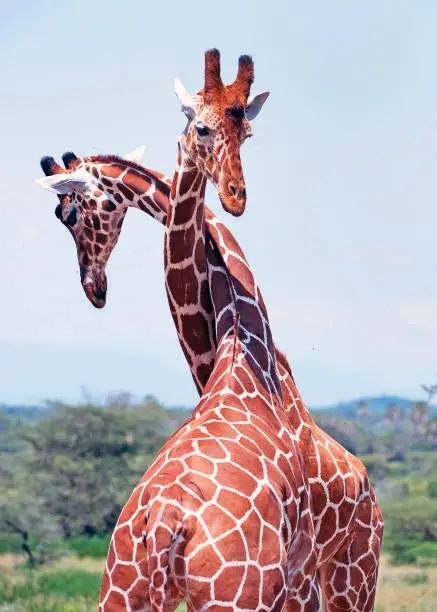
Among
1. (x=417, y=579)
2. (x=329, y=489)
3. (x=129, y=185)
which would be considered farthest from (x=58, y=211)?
(x=417, y=579)

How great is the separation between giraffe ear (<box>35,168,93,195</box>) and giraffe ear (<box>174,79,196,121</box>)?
1166 mm

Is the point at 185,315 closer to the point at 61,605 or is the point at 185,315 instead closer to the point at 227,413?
the point at 227,413

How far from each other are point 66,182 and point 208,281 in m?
1.24

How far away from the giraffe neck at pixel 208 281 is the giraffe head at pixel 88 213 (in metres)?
0.77

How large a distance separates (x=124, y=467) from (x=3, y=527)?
4.78 m

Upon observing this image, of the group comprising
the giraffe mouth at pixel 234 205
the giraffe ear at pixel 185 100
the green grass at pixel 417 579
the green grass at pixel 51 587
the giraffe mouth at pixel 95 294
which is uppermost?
the giraffe ear at pixel 185 100

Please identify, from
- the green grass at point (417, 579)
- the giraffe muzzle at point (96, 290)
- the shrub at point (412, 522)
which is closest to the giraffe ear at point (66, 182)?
the giraffe muzzle at point (96, 290)

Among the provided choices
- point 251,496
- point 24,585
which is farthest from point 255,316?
point 24,585

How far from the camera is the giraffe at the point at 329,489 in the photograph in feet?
22.8

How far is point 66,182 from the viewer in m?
7.41

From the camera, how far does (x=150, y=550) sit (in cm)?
510

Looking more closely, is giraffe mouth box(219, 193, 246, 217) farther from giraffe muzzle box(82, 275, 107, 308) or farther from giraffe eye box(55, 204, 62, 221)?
giraffe eye box(55, 204, 62, 221)

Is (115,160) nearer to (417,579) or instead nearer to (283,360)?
(283,360)

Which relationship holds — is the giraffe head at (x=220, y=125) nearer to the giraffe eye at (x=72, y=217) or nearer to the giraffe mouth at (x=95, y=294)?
the giraffe eye at (x=72, y=217)
